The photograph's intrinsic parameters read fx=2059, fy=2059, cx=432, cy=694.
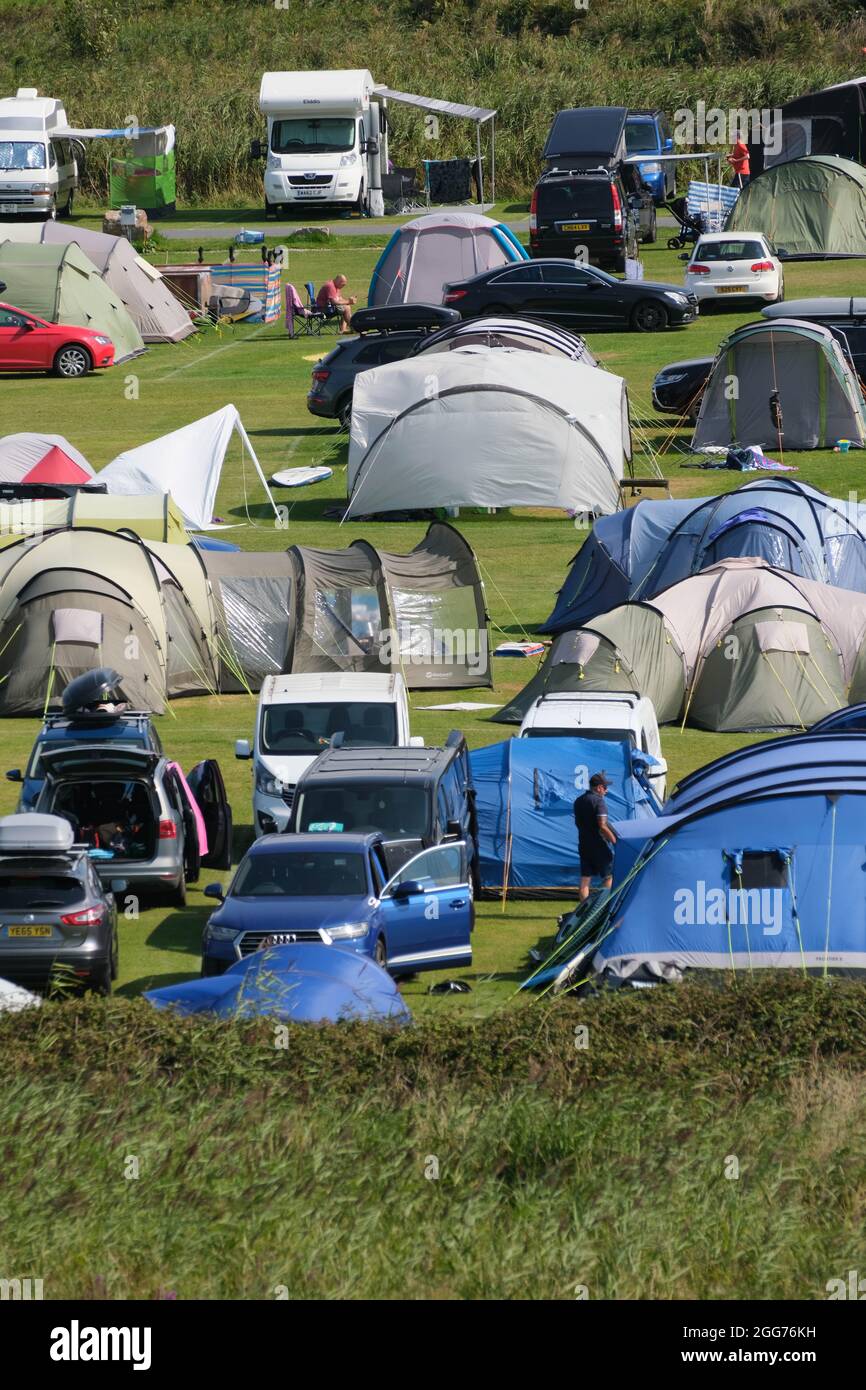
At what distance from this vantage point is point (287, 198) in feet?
170

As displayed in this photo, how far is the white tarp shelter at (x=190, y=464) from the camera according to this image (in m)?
Answer: 30.0

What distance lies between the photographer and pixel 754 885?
1416cm

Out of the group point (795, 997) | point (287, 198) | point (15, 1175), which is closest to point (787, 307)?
point (287, 198)

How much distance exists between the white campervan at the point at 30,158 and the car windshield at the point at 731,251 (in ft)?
56.7

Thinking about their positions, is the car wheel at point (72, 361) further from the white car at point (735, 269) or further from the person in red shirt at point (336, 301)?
the white car at point (735, 269)

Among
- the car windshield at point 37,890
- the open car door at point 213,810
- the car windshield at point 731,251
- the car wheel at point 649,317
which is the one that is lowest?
the open car door at point 213,810

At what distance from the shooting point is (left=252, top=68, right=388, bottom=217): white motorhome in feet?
165

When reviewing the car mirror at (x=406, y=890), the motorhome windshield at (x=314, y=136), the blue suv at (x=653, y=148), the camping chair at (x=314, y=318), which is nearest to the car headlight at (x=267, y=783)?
the car mirror at (x=406, y=890)

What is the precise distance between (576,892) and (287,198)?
37.0 m

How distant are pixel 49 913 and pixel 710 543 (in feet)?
40.5

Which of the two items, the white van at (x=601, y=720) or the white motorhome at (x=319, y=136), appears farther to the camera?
the white motorhome at (x=319, y=136)

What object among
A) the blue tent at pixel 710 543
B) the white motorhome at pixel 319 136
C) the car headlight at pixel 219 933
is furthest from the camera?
the white motorhome at pixel 319 136

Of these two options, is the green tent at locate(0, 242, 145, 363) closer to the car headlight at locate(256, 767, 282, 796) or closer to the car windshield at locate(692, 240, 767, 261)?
the car windshield at locate(692, 240, 767, 261)

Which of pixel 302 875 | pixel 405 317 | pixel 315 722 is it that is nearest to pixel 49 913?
pixel 302 875
